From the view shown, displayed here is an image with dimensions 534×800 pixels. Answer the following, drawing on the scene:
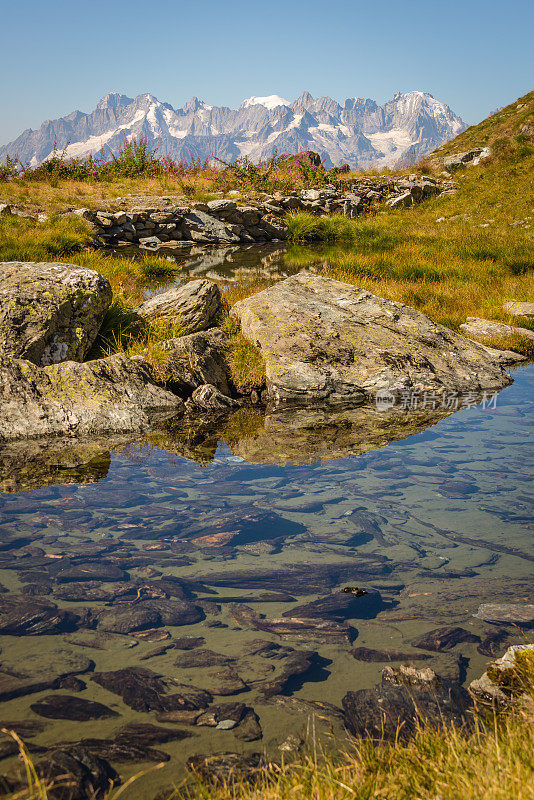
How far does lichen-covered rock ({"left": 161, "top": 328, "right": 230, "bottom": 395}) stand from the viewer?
29.2ft

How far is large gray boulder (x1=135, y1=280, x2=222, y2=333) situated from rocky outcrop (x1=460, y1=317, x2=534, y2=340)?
594 cm

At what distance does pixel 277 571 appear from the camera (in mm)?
4258

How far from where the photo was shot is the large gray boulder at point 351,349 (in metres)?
9.06

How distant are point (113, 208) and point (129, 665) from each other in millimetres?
25194

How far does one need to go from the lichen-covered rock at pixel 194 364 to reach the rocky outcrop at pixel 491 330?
→ 6.17m

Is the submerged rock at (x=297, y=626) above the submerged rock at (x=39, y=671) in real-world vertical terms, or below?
below

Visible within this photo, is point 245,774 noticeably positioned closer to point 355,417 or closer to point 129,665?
point 129,665

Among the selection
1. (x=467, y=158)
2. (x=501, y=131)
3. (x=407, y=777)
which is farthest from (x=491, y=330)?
(x=501, y=131)

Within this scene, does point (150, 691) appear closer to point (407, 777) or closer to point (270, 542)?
point (407, 777)

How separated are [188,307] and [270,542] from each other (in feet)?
22.0

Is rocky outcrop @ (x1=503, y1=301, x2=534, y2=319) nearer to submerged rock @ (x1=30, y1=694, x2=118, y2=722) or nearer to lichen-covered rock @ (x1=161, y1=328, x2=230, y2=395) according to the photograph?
lichen-covered rock @ (x1=161, y1=328, x2=230, y2=395)

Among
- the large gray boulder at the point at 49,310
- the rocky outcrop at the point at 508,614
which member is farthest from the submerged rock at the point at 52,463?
the rocky outcrop at the point at 508,614

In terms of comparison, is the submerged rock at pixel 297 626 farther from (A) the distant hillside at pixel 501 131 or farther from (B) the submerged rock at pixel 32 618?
(A) the distant hillside at pixel 501 131

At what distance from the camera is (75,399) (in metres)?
7.38
